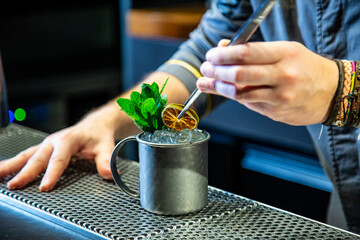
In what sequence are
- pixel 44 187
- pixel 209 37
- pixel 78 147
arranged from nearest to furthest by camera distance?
1. pixel 44 187
2. pixel 78 147
3. pixel 209 37

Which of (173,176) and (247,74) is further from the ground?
(247,74)

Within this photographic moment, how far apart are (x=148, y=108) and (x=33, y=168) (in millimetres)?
326

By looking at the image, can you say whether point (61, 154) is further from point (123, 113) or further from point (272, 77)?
point (272, 77)

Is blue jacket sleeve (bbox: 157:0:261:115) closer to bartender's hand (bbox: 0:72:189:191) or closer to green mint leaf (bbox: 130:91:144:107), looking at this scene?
bartender's hand (bbox: 0:72:189:191)

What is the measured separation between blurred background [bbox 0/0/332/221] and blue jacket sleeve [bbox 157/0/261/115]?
93 cm

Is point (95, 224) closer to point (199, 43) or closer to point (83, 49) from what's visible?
point (199, 43)

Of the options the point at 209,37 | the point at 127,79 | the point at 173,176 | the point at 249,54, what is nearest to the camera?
the point at 249,54

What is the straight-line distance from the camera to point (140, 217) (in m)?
0.90

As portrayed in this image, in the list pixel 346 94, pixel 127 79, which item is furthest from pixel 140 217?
pixel 127 79

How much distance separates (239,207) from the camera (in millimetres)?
942

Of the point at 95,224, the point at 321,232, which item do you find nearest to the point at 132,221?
the point at 95,224

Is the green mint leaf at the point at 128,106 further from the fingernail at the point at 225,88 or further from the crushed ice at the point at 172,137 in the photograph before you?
the fingernail at the point at 225,88

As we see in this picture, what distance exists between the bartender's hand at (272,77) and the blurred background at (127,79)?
1.33 meters

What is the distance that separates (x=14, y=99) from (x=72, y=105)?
0.41m
